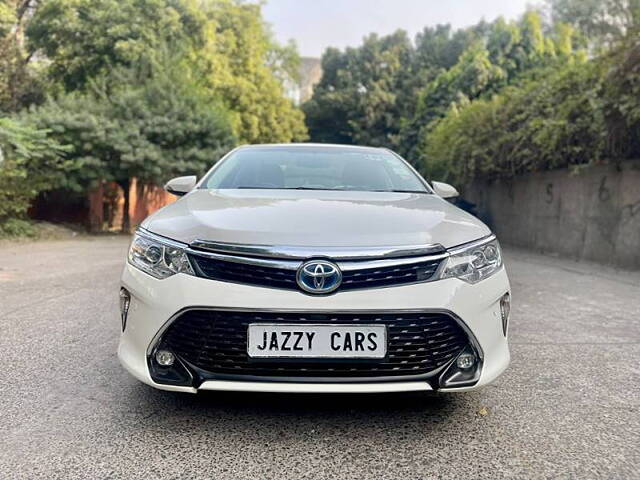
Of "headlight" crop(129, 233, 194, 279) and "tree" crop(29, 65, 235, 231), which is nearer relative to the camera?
"headlight" crop(129, 233, 194, 279)

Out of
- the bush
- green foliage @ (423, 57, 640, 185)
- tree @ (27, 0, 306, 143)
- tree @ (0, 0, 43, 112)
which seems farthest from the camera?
tree @ (27, 0, 306, 143)

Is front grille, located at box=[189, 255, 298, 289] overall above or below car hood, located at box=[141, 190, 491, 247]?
below

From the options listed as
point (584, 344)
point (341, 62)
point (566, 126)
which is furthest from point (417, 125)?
point (584, 344)

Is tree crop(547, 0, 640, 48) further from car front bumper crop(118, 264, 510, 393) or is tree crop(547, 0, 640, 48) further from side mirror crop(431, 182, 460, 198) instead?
car front bumper crop(118, 264, 510, 393)

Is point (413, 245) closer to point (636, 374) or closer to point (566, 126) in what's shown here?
point (636, 374)

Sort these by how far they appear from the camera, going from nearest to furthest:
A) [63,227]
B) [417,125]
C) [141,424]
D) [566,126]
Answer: [141,424]
[566,126]
[63,227]
[417,125]

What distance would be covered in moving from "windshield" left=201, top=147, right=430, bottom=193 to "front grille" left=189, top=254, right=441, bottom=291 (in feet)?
3.70

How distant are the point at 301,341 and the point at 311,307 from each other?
14 cm

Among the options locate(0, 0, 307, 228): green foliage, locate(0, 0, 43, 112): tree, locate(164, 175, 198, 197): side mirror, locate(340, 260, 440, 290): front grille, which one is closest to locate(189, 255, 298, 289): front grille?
locate(340, 260, 440, 290): front grille

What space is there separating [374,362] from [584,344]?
7.77 ft

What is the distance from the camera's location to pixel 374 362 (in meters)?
2.11

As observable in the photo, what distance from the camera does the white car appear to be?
208 centimetres

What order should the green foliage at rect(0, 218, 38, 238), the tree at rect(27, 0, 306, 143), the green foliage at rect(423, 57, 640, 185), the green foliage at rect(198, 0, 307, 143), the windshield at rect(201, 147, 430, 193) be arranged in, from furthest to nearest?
the green foliage at rect(198, 0, 307, 143) → the tree at rect(27, 0, 306, 143) → the green foliage at rect(0, 218, 38, 238) → the green foliage at rect(423, 57, 640, 185) → the windshield at rect(201, 147, 430, 193)

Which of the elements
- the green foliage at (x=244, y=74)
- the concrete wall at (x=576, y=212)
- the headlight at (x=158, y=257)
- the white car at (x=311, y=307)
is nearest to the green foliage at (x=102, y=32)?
the green foliage at (x=244, y=74)
